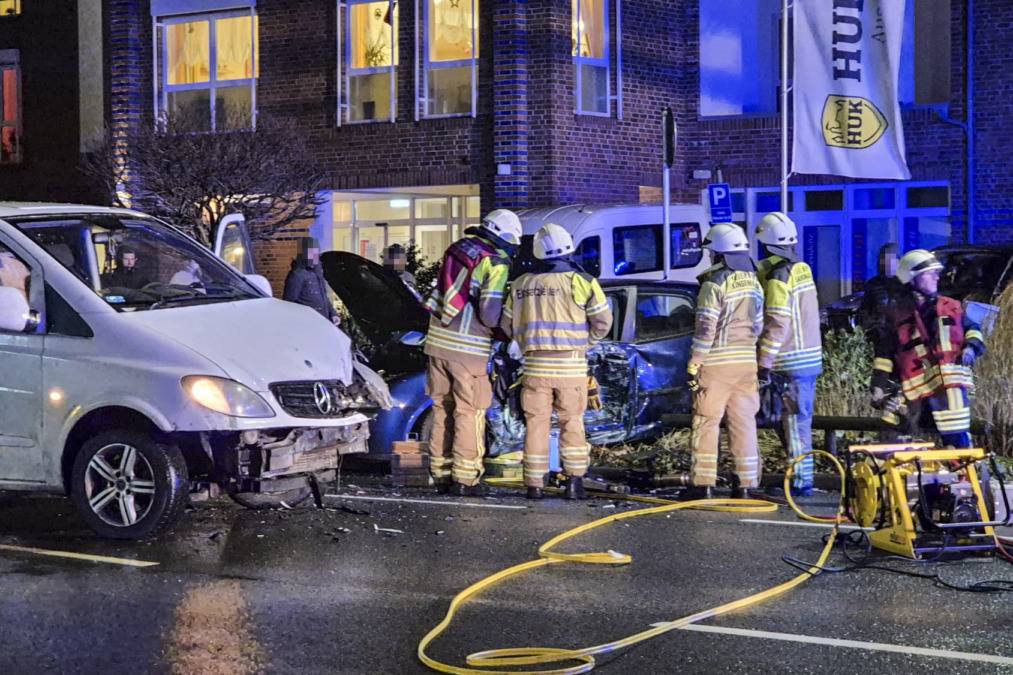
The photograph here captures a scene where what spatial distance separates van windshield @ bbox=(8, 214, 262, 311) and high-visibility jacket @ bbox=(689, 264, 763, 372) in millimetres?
2924

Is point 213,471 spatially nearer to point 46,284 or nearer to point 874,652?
point 46,284

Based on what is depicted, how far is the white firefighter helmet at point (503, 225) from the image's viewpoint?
10.3m

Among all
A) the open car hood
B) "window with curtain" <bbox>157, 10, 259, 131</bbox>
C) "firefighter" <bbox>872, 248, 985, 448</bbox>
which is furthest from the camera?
"window with curtain" <bbox>157, 10, 259, 131</bbox>

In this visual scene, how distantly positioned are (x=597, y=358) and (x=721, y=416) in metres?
1.52

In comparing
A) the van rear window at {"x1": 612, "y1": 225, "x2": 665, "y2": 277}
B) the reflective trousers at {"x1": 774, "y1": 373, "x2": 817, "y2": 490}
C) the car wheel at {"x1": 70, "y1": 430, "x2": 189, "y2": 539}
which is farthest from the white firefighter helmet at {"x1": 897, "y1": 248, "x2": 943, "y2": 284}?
the van rear window at {"x1": 612, "y1": 225, "x2": 665, "y2": 277}

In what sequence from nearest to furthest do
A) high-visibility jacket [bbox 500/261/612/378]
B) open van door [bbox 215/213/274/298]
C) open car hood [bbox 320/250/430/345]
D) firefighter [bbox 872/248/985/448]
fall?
1. firefighter [bbox 872/248/985/448]
2. high-visibility jacket [bbox 500/261/612/378]
3. open car hood [bbox 320/250/430/345]
4. open van door [bbox 215/213/274/298]

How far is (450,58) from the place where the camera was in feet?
73.9

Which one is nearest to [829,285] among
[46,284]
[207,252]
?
[207,252]

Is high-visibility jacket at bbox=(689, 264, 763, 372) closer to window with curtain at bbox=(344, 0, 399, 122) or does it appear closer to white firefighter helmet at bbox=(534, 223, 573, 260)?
white firefighter helmet at bbox=(534, 223, 573, 260)

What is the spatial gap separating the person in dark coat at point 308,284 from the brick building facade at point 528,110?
27.4 feet

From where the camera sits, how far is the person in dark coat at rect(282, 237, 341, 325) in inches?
529

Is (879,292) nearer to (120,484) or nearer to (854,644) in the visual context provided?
(120,484)

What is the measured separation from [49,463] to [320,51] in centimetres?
1580

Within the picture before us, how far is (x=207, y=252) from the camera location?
986 cm
